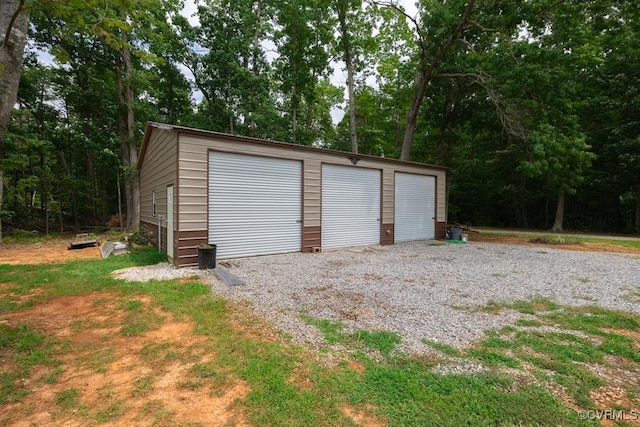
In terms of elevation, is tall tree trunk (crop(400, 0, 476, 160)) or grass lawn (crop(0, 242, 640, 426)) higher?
tall tree trunk (crop(400, 0, 476, 160))

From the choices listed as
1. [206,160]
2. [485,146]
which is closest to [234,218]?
[206,160]

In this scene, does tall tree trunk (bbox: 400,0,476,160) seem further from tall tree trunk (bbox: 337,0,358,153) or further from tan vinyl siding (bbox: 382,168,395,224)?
tan vinyl siding (bbox: 382,168,395,224)

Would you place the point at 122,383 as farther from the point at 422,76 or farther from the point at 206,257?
the point at 422,76

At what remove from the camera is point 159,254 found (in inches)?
304

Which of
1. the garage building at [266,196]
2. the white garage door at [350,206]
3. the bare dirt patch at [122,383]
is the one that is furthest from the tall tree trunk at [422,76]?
the bare dirt patch at [122,383]

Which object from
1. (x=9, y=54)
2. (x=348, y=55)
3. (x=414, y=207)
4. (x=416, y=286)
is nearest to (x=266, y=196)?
(x=416, y=286)

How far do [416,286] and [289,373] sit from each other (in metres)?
3.37

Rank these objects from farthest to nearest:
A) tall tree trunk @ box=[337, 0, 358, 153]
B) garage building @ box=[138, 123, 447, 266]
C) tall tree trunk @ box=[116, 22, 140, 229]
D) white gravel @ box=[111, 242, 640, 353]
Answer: tall tree trunk @ box=[337, 0, 358, 153], tall tree trunk @ box=[116, 22, 140, 229], garage building @ box=[138, 123, 447, 266], white gravel @ box=[111, 242, 640, 353]

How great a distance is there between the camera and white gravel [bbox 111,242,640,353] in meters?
3.50

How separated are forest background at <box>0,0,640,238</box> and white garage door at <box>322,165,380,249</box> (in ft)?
17.7

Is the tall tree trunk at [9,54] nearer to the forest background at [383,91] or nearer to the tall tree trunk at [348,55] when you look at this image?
the forest background at [383,91]

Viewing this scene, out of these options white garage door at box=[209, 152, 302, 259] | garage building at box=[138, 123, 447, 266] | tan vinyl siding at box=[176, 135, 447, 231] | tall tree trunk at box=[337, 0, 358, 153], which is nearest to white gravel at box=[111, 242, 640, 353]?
white garage door at box=[209, 152, 302, 259]

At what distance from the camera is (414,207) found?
1140cm

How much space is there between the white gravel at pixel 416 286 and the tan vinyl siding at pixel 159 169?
2318 mm
